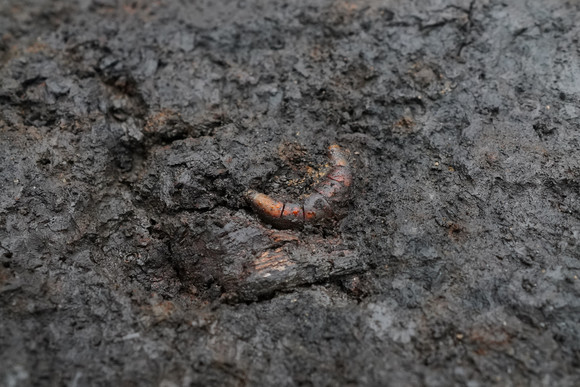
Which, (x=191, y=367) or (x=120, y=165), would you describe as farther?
(x=120, y=165)

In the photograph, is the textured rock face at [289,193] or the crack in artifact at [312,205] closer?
the textured rock face at [289,193]

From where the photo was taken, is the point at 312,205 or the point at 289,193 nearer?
the point at 312,205

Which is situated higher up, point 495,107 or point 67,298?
point 495,107

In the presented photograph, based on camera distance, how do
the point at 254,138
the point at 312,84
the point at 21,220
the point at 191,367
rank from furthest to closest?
the point at 312,84
the point at 254,138
the point at 21,220
the point at 191,367

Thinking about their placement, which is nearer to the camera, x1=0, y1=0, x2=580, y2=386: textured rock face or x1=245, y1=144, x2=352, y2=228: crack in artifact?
x1=0, y1=0, x2=580, y2=386: textured rock face

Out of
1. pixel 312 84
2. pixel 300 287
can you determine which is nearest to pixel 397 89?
pixel 312 84

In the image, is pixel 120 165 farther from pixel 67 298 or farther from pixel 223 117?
pixel 67 298

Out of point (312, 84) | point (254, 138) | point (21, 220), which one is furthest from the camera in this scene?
point (312, 84)

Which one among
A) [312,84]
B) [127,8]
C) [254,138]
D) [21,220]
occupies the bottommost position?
[21,220]
